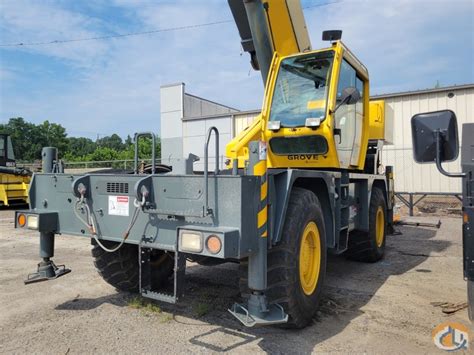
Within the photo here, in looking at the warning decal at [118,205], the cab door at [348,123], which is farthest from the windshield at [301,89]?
the warning decal at [118,205]

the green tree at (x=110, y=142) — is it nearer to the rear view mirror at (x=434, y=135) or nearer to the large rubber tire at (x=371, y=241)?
the large rubber tire at (x=371, y=241)

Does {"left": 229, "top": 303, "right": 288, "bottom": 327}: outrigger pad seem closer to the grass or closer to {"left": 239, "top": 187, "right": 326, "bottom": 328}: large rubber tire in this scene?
{"left": 239, "top": 187, "right": 326, "bottom": 328}: large rubber tire

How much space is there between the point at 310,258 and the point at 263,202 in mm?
1176

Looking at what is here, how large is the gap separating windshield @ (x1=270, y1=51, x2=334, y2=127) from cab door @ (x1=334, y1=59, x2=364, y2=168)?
207 mm

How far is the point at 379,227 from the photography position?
23.5 feet

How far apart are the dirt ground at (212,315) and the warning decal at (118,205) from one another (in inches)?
43.1

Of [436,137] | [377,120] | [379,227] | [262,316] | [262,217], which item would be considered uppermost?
[377,120]

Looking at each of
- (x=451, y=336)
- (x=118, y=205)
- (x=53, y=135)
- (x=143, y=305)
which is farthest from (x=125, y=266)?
(x=53, y=135)

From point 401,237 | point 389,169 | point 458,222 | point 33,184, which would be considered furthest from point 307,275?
point 458,222

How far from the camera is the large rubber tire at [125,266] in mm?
4574

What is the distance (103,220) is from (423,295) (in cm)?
381

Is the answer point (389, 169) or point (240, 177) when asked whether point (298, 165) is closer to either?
point (240, 177)

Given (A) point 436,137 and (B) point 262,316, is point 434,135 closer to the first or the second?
(A) point 436,137

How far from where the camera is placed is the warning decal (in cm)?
375
